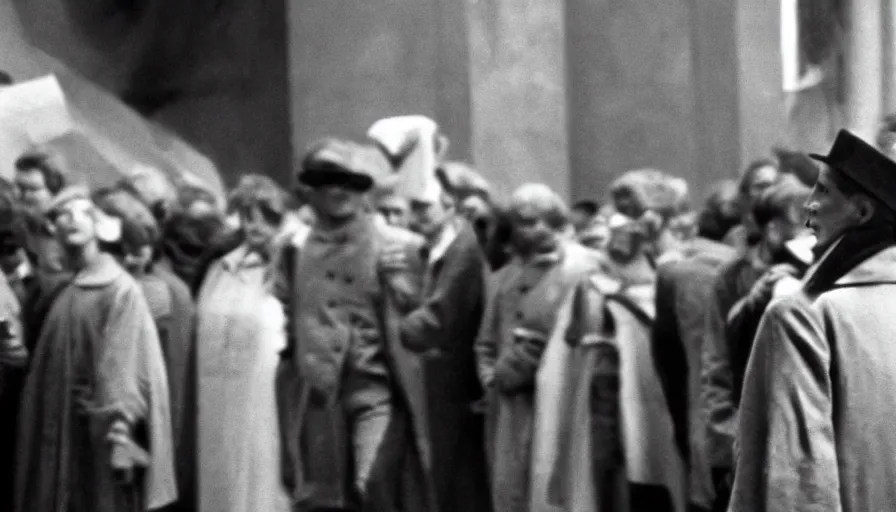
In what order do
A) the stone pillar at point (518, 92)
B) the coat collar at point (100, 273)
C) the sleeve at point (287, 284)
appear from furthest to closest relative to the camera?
the stone pillar at point (518, 92), the coat collar at point (100, 273), the sleeve at point (287, 284)

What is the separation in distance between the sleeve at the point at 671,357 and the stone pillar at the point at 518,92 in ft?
23.9

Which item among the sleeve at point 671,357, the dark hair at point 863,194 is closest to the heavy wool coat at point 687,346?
the sleeve at point 671,357

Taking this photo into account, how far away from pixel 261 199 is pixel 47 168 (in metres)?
1.57

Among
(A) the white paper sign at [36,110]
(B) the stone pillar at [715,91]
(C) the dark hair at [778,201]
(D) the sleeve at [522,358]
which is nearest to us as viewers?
(C) the dark hair at [778,201]

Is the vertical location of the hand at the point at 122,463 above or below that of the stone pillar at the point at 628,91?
below

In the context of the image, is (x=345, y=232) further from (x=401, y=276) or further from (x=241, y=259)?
(x=241, y=259)

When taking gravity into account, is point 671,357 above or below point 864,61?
below

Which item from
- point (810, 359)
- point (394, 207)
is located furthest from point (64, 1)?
point (810, 359)

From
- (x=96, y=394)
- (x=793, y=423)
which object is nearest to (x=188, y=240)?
(x=96, y=394)

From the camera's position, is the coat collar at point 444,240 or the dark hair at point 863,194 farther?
the coat collar at point 444,240

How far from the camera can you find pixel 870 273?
7.24m

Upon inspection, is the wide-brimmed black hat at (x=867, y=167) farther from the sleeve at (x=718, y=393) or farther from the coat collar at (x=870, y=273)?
the sleeve at (x=718, y=393)

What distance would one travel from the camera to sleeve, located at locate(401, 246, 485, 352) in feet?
41.1

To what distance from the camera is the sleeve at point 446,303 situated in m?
12.5
